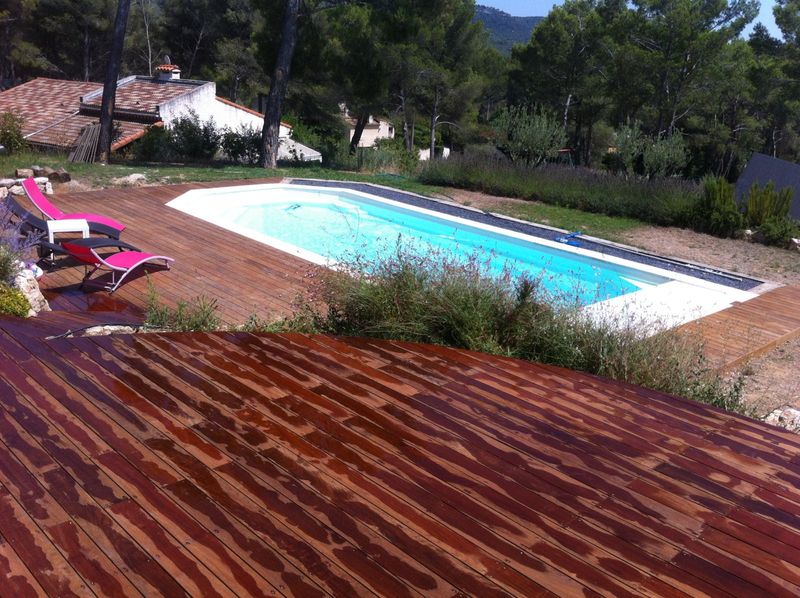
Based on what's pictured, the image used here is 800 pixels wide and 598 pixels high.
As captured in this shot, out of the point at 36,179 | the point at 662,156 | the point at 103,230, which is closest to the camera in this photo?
the point at 103,230

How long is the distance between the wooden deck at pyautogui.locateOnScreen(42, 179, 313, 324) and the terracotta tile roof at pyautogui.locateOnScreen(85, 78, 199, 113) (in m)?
11.7

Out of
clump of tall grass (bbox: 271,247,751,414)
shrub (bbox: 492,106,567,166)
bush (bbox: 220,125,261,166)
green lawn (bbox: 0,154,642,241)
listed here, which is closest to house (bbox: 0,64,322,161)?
bush (bbox: 220,125,261,166)

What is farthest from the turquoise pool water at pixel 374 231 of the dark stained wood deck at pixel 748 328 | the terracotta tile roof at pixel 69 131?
the terracotta tile roof at pixel 69 131

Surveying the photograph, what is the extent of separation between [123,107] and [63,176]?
10880 mm

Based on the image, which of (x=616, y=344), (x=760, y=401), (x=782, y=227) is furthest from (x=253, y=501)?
(x=782, y=227)

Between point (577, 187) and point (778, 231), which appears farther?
point (577, 187)

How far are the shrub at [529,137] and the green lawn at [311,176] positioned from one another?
2.20 meters

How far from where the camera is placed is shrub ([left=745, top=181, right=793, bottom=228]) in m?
10.6

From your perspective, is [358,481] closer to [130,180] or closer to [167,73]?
[130,180]

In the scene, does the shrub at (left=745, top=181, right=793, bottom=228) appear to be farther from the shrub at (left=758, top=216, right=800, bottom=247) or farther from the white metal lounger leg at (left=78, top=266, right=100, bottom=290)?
the white metal lounger leg at (left=78, top=266, right=100, bottom=290)

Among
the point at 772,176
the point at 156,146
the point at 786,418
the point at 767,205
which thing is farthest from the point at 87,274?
the point at 772,176

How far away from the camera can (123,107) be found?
20812 mm

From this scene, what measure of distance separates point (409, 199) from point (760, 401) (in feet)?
27.5

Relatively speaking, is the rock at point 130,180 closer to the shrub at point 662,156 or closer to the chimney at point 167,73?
the shrub at point 662,156
